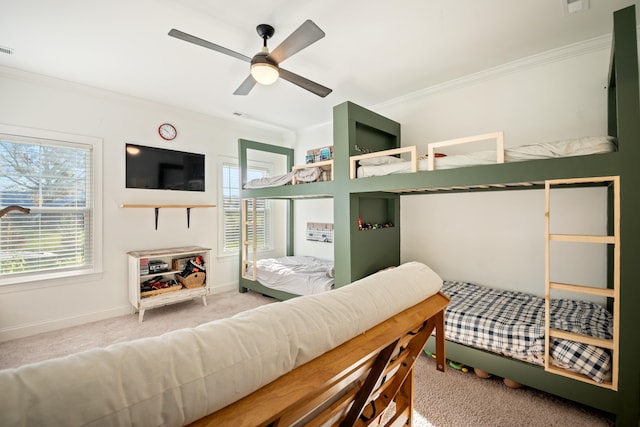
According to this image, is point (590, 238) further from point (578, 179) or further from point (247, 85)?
point (247, 85)

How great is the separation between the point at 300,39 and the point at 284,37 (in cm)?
65

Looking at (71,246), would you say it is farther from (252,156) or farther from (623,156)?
(623,156)

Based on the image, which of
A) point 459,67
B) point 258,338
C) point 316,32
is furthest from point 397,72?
point 258,338

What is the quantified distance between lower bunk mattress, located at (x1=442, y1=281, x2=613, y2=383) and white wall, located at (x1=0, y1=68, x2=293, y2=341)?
3466mm

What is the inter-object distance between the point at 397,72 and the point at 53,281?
175 inches

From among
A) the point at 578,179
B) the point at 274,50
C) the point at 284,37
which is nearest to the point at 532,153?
the point at 578,179

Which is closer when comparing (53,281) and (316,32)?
(316,32)

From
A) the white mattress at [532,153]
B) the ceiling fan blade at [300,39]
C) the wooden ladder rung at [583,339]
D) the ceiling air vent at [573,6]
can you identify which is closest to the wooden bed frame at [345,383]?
the wooden ladder rung at [583,339]

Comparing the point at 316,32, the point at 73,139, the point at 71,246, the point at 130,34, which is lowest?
the point at 71,246

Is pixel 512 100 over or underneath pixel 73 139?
over

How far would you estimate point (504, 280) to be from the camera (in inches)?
119

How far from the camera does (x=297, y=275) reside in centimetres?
357

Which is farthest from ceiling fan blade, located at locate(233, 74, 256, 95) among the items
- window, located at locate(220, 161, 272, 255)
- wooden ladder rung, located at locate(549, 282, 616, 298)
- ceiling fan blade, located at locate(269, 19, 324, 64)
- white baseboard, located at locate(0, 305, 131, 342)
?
white baseboard, located at locate(0, 305, 131, 342)

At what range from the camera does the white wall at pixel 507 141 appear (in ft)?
8.46
